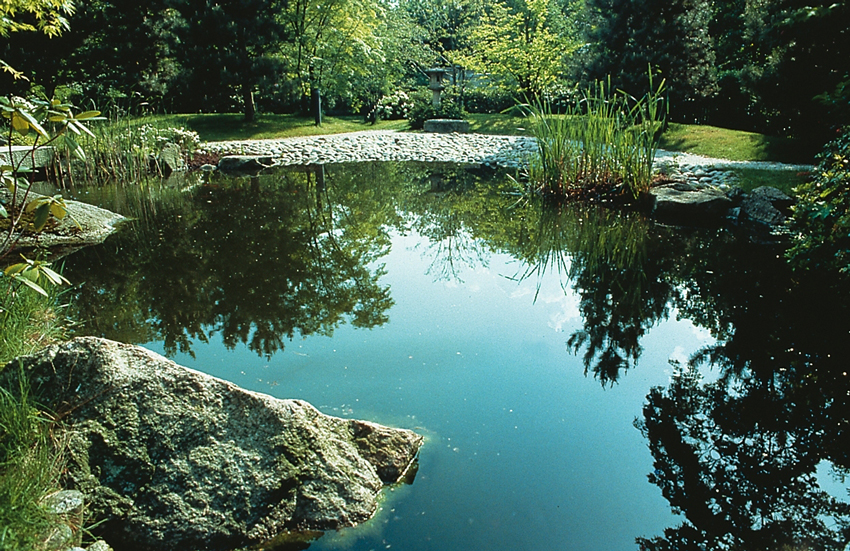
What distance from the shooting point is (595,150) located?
8.65 m

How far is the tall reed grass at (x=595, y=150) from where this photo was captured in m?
8.27

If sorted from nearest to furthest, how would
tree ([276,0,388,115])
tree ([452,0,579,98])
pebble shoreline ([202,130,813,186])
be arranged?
1. pebble shoreline ([202,130,813,186])
2. tree ([276,0,388,115])
3. tree ([452,0,579,98])

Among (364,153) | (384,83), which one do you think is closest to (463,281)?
(364,153)

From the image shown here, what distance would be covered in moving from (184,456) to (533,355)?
244 centimetres

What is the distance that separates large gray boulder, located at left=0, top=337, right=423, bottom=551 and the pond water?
0.23m

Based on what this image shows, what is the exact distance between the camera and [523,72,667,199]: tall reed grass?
827 centimetres

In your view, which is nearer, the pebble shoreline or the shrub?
the pebble shoreline

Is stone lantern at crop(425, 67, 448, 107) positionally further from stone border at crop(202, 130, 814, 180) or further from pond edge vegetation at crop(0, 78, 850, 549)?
pond edge vegetation at crop(0, 78, 850, 549)

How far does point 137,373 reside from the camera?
2.50 metres

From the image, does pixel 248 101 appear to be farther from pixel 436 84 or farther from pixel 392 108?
pixel 392 108

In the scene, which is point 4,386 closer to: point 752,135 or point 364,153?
point 364,153

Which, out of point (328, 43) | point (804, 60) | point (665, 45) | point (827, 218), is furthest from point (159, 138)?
point (804, 60)

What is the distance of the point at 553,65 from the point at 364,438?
55.3 feet

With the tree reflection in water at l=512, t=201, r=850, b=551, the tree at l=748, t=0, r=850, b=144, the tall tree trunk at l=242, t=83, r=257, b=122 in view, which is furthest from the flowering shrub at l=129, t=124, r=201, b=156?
the tree at l=748, t=0, r=850, b=144
